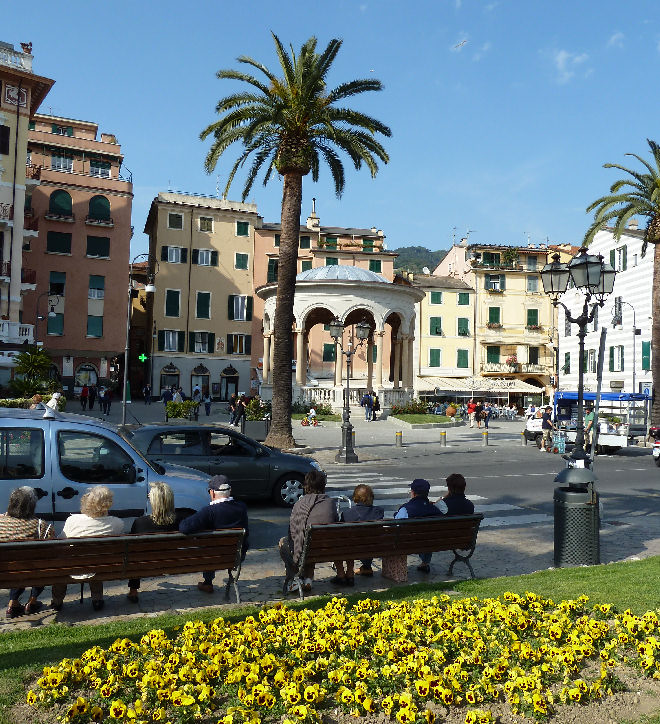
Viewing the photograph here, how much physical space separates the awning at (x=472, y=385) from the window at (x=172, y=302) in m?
20.9

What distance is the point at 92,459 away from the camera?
7883 mm

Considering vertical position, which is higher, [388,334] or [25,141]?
[25,141]

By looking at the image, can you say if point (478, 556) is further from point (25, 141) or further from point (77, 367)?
point (77, 367)

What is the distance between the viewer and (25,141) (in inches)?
1444

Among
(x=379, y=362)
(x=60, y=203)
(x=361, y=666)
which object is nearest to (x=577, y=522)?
(x=361, y=666)

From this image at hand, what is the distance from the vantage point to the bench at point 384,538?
22.2 feet

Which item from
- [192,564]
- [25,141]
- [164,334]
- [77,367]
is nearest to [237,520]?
[192,564]

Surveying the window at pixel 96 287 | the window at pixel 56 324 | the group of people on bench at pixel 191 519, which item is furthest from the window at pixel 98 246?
the group of people on bench at pixel 191 519

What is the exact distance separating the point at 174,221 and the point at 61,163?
10061 mm

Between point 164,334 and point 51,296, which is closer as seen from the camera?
point 51,296

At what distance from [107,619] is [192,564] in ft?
2.83

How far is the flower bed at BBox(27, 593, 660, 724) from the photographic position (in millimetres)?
4137

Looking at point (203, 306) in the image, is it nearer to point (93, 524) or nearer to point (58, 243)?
point (58, 243)

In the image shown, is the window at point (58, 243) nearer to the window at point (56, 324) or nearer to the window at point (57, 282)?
the window at point (57, 282)
